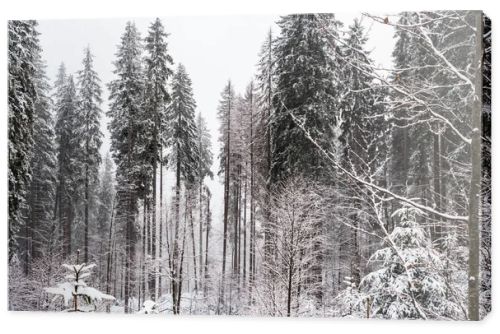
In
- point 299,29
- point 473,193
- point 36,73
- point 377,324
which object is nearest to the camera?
point 473,193

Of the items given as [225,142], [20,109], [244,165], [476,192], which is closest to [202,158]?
[225,142]

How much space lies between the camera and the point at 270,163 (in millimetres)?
8656

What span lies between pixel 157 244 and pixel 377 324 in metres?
2.95

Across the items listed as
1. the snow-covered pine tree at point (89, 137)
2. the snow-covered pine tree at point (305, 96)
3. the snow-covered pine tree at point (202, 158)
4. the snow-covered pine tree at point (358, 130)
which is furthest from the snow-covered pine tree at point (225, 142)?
the snow-covered pine tree at point (89, 137)

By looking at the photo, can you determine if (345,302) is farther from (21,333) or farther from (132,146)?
(21,333)

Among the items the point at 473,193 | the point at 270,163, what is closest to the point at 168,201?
the point at 270,163

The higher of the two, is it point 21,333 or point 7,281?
point 7,281

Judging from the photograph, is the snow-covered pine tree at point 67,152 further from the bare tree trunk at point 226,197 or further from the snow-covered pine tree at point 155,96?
the bare tree trunk at point 226,197

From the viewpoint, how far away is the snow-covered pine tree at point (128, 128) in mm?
8891

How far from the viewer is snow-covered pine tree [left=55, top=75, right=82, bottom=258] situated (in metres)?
9.02

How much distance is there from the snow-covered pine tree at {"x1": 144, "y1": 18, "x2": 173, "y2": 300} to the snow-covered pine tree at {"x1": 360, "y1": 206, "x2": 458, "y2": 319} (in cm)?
287

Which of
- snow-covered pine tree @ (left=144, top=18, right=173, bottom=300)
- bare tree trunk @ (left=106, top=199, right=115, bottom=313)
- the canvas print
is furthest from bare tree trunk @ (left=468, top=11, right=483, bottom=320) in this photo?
bare tree trunk @ (left=106, top=199, right=115, bottom=313)

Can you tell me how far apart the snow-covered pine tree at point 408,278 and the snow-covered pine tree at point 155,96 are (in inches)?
113
